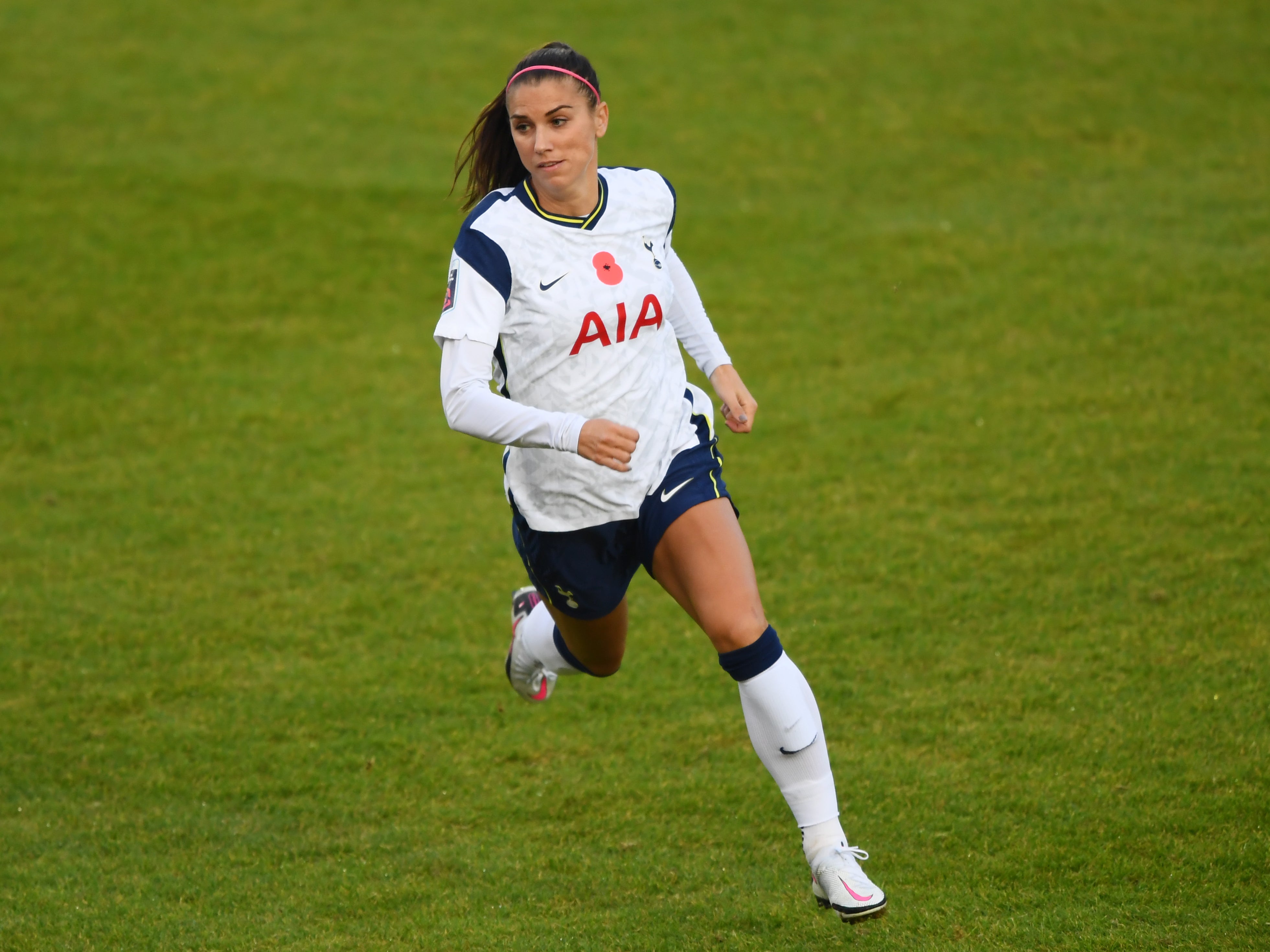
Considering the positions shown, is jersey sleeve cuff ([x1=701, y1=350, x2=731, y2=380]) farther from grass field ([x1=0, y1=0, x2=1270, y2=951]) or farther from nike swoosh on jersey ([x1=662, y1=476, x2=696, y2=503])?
grass field ([x1=0, y1=0, x2=1270, y2=951])

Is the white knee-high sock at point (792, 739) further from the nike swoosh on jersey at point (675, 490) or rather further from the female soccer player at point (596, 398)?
the nike swoosh on jersey at point (675, 490)

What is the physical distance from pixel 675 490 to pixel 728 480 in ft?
13.4

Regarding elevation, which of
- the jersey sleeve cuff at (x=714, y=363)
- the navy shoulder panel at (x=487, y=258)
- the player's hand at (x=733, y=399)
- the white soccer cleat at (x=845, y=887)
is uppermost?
the navy shoulder panel at (x=487, y=258)

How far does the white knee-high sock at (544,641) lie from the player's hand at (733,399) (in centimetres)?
119

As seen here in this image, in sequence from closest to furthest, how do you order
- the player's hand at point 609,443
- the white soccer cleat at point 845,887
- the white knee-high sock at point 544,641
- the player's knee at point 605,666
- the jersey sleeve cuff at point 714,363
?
the player's hand at point 609,443, the white soccer cleat at point 845,887, the jersey sleeve cuff at point 714,363, the player's knee at point 605,666, the white knee-high sock at point 544,641

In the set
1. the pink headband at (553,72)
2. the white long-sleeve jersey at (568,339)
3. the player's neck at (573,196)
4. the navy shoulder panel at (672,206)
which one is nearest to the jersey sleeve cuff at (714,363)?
the white long-sleeve jersey at (568,339)

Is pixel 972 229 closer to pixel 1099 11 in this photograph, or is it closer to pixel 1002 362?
pixel 1002 362

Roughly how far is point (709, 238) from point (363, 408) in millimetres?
3695

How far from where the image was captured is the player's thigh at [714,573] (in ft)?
12.4

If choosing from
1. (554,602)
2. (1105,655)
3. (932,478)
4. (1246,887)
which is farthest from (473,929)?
(932,478)

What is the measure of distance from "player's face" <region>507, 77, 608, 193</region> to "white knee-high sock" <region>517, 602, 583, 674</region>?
1752mm

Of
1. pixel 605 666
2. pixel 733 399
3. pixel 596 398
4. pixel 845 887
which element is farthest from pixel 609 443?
pixel 605 666

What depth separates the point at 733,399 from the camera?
423 centimetres

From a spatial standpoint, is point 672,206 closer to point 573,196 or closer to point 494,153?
point 573,196
